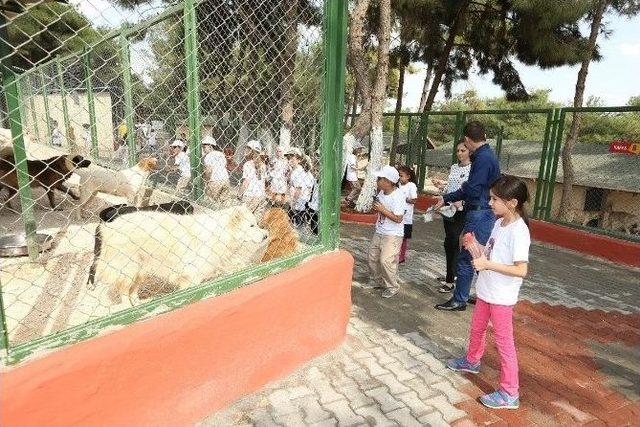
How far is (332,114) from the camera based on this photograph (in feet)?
8.87

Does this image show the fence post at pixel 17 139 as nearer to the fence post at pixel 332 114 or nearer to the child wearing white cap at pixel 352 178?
the fence post at pixel 332 114

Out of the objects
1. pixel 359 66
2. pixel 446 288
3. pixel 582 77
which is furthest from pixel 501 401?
pixel 582 77

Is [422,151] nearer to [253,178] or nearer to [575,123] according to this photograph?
[575,123]

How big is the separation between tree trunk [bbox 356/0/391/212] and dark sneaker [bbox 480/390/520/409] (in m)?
6.00

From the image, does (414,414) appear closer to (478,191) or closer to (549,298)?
(478,191)

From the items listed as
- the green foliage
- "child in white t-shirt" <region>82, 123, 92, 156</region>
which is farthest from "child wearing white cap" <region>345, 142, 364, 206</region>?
"child in white t-shirt" <region>82, 123, 92, 156</region>

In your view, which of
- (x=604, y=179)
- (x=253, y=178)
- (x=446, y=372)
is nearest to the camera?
(x=446, y=372)

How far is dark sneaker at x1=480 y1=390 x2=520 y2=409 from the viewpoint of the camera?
245 cm

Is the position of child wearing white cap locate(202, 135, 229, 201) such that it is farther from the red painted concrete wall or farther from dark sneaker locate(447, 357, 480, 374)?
dark sneaker locate(447, 357, 480, 374)

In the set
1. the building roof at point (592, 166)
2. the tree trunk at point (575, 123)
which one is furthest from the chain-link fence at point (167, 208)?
the building roof at point (592, 166)

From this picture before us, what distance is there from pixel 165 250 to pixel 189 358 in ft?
3.66

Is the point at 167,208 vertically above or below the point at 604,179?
above

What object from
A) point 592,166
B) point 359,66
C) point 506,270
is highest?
point 359,66

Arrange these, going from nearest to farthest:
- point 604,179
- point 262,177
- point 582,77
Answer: point 262,177
point 582,77
point 604,179
